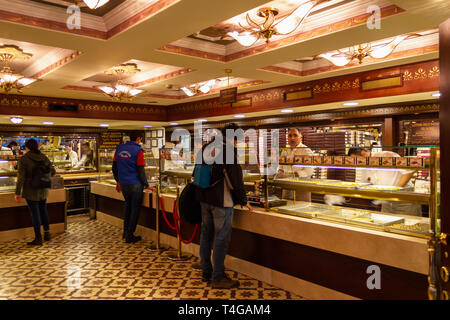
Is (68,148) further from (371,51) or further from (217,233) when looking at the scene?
(371,51)

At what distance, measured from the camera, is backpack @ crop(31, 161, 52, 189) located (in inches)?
205

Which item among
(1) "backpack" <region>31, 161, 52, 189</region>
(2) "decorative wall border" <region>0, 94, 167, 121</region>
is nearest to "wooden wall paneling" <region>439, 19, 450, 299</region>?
(1) "backpack" <region>31, 161, 52, 189</region>

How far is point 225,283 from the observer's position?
3.58 meters

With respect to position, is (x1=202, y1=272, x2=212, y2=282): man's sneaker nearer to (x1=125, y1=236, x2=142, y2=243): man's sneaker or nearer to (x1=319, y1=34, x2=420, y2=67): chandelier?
(x1=125, y1=236, x2=142, y2=243): man's sneaker

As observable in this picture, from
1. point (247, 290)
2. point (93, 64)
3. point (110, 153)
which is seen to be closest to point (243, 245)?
point (247, 290)

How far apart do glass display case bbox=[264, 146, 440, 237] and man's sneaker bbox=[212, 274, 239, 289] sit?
880 mm

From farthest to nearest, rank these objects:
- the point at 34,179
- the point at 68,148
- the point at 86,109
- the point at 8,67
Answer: the point at 68,148
the point at 86,109
the point at 8,67
the point at 34,179

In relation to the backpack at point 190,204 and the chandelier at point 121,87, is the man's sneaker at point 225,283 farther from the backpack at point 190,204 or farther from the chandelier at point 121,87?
the chandelier at point 121,87

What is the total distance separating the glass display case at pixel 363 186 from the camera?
2.64 meters

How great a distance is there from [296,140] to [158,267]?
2.55 m

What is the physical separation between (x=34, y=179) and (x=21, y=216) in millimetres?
1119

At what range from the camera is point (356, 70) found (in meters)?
5.98

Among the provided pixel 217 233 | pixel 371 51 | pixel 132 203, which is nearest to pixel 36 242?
pixel 132 203

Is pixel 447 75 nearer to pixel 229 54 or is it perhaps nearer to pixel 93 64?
pixel 229 54
